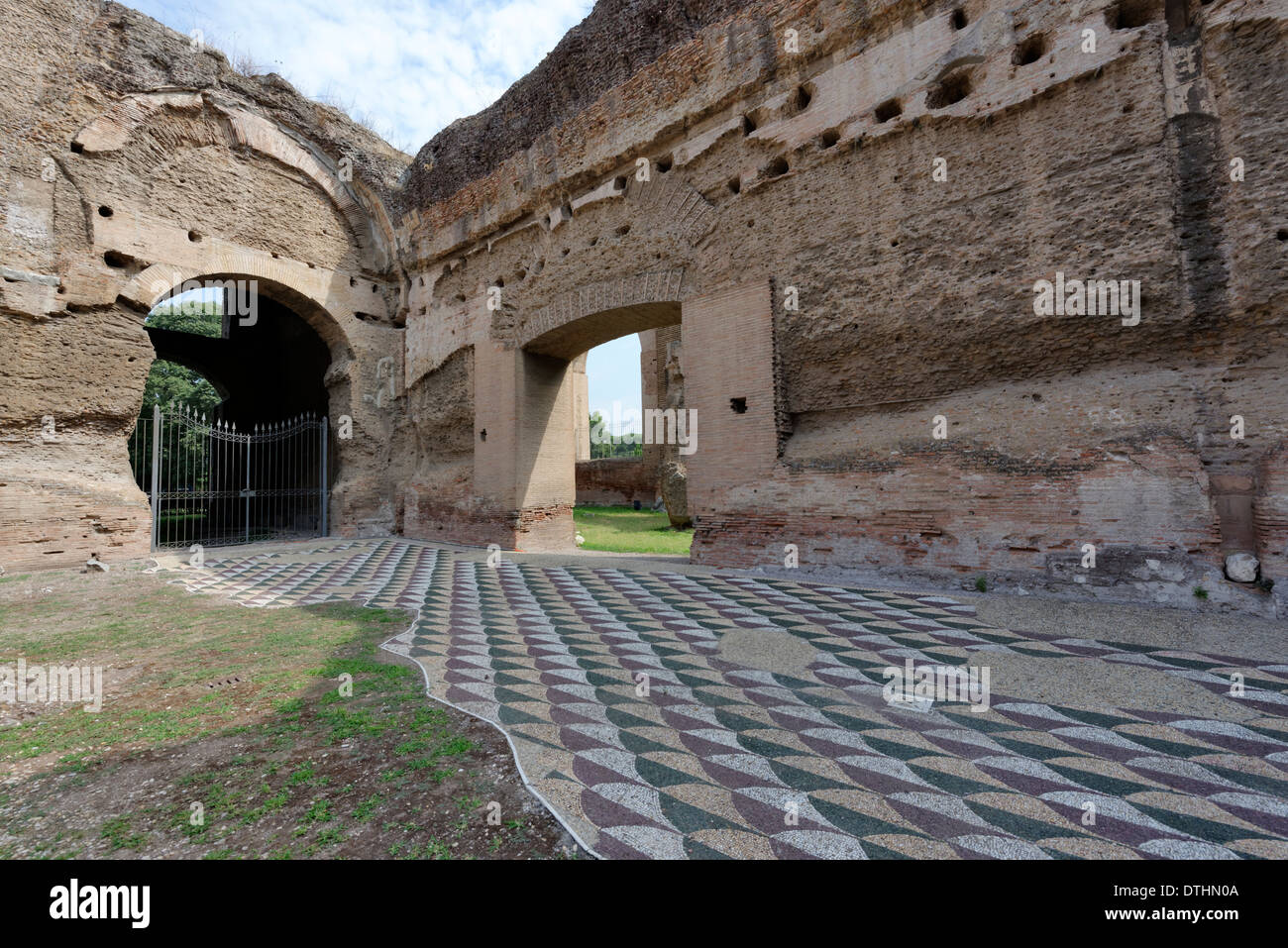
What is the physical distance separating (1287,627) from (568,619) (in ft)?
15.7

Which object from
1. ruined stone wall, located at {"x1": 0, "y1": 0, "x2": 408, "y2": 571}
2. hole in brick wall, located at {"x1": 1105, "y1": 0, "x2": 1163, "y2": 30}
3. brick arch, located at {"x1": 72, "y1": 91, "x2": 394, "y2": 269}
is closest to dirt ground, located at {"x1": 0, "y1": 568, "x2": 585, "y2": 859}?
ruined stone wall, located at {"x1": 0, "y1": 0, "x2": 408, "y2": 571}

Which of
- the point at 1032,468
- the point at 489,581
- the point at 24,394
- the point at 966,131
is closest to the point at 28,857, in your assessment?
the point at 489,581

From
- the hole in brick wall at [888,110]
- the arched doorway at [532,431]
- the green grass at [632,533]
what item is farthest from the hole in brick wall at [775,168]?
the green grass at [632,533]

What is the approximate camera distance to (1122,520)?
4.60m

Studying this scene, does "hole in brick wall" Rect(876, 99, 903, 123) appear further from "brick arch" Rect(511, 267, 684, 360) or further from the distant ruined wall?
"brick arch" Rect(511, 267, 684, 360)

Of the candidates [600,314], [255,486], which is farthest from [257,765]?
[255,486]

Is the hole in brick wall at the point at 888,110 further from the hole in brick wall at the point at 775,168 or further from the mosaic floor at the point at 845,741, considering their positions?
the mosaic floor at the point at 845,741

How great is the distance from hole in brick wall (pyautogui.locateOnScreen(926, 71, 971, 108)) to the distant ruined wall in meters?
0.04

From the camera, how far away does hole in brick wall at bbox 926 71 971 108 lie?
5.62m

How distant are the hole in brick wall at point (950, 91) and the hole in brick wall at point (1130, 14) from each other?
1.06 m

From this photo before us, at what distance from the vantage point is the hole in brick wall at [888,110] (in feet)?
19.6

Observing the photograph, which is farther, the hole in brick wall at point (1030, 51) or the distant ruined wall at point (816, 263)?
the hole in brick wall at point (1030, 51)

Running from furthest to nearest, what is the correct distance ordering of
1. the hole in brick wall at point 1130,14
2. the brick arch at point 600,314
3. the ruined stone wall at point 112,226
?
1. the brick arch at point 600,314
2. the ruined stone wall at point 112,226
3. the hole in brick wall at point 1130,14

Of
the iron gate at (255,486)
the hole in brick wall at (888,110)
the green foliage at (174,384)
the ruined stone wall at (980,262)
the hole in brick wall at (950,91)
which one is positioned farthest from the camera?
the green foliage at (174,384)
